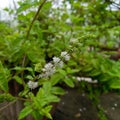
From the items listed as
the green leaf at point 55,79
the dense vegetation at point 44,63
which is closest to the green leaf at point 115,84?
the dense vegetation at point 44,63

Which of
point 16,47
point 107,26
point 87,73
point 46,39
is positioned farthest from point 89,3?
point 16,47

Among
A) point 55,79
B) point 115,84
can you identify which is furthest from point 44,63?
point 115,84

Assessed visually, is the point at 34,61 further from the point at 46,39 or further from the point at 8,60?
the point at 46,39

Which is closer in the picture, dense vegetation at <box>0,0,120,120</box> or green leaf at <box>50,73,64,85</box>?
dense vegetation at <box>0,0,120,120</box>

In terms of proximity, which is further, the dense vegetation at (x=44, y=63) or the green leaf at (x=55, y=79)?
the green leaf at (x=55, y=79)

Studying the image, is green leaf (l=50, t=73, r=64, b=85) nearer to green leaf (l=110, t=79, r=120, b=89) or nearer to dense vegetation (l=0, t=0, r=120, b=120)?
dense vegetation (l=0, t=0, r=120, b=120)

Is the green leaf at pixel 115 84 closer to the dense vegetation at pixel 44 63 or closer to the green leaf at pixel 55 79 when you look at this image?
the dense vegetation at pixel 44 63

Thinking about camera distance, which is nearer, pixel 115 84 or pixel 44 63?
pixel 115 84

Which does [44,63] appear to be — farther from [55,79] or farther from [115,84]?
[115,84]

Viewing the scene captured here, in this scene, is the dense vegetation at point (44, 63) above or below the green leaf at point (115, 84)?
above

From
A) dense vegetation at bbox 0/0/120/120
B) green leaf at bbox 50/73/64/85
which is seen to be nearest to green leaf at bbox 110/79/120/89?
dense vegetation at bbox 0/0/120/120

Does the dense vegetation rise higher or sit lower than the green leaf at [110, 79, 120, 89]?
higher
